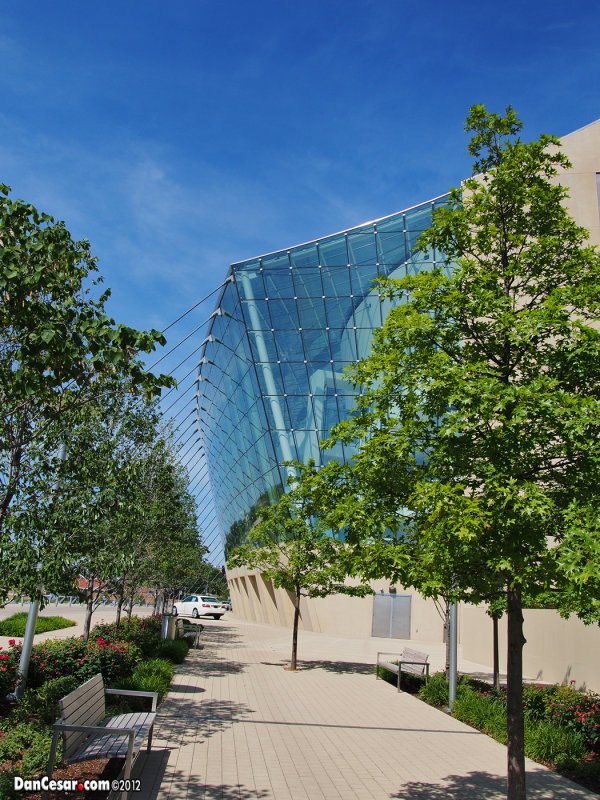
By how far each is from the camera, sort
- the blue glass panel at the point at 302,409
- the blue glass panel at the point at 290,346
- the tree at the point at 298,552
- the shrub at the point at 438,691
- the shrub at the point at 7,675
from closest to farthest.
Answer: the shrub at the point at 7,675 < the shrub at the point at 438,691 < the tree at the point at 298,552 < the blue glass panel at the point at 290,346 < the blue glass panel at the point at 302,409

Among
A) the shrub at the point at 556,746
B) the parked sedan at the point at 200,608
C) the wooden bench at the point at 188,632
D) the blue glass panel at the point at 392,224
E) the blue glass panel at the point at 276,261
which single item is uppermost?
the blue glass panel at the point at 392,224

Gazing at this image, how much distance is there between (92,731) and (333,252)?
26.1 m

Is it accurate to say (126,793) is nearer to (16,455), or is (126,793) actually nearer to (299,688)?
(16,455)

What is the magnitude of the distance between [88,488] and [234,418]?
30699 millimetres

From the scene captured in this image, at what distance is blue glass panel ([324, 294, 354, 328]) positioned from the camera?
99.7 feet

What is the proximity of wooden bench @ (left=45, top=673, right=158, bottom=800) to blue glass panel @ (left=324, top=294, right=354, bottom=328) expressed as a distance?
24130mm

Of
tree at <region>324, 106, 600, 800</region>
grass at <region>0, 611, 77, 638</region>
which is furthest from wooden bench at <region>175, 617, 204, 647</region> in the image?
tree at <region>324, 106, 600, 800</region>

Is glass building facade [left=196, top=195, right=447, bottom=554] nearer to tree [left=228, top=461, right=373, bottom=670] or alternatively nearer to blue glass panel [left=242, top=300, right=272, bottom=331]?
blue glass panel [left=242, top=300, right=272, bottom=331]

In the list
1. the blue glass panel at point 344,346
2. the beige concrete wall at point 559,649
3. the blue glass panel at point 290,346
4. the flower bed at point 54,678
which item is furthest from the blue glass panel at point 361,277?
the flower bed at point 54,678

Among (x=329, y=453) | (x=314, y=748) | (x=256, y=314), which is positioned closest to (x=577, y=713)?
(x=314, y=748)

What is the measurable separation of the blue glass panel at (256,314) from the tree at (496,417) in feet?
75.3

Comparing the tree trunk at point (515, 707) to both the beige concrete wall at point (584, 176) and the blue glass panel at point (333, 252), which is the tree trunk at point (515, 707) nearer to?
the beige concrete wall at point (584, 176)

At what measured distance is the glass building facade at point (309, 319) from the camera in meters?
30.0

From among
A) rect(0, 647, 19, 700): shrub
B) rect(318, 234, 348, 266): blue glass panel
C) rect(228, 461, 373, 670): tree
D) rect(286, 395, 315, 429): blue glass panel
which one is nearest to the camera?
rect(0, 647, 19, 700): shrub
